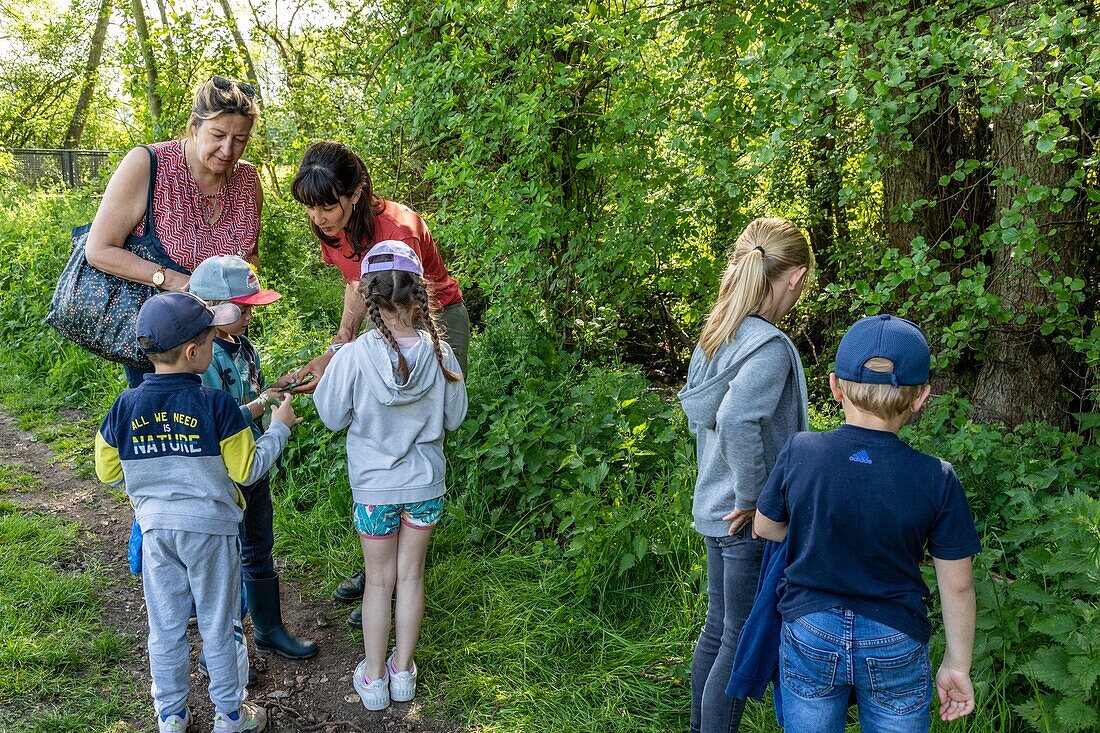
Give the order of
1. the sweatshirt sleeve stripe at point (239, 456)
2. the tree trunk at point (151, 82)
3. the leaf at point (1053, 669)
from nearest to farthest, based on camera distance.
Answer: the leaf at point (1053, 669)
the sweatshirt sleeve stripe at point (239, 456)
the tree trunk at point (151, 82)

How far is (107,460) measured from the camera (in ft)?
9.61

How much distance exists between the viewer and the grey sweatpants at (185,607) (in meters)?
2.90

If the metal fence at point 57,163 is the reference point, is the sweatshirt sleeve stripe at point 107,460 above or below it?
below

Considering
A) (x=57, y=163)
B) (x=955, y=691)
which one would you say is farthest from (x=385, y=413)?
(x=57, y=163)

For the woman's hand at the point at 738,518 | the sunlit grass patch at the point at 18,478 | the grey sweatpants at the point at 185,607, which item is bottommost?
the sunlit grass patch at the point at 18,478

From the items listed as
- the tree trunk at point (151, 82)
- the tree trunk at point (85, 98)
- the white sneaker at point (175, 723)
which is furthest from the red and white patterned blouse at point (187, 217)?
the tree trunk at point (85, 98)

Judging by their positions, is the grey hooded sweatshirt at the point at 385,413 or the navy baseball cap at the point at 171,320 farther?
the grey hooded sweatshirt at the point at 385,413

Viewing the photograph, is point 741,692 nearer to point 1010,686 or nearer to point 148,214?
point 1010,686

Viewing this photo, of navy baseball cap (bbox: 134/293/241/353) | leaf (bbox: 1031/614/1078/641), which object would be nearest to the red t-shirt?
navy baseball cap (bbox: 134/293/241/353)

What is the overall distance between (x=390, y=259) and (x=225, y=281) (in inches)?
24.0

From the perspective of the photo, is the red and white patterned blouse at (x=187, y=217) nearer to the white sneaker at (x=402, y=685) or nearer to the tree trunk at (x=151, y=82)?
the white sneaker at (x=402, y=685)

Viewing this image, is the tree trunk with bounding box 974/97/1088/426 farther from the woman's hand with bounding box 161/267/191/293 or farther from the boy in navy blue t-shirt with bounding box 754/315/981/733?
the woman's hand with bounding box 161/267/191/293

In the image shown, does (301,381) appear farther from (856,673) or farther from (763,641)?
(856,673)

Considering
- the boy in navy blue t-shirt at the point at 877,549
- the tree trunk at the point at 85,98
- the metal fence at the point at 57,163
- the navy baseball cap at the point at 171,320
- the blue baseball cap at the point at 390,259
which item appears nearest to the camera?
the boy in navy blue t-shirt at the point at 877,549
